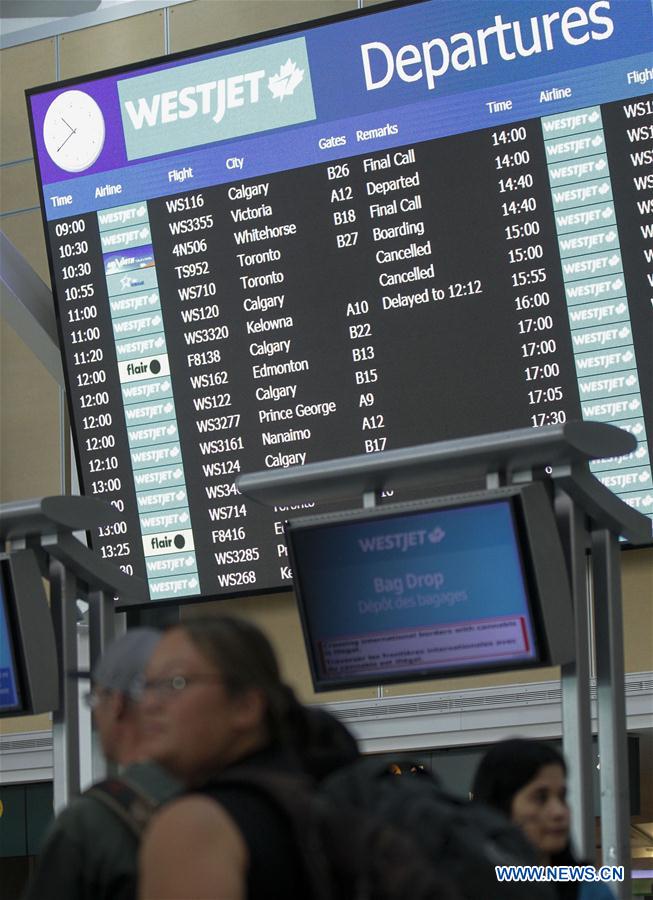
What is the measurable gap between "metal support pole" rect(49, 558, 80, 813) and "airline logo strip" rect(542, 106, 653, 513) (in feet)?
7.48

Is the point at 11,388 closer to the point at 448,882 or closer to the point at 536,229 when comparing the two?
the point at 536,229

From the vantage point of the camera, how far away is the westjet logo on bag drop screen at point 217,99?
6043mm

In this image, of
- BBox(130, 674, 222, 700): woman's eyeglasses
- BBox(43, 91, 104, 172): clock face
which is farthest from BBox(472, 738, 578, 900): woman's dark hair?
BBox(43, 91, 104, 172): clock face

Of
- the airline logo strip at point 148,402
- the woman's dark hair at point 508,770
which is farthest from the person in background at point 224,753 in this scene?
the airline logo strip at point 148,402

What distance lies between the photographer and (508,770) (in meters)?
2.70

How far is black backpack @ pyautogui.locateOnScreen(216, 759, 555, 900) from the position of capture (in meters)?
1.50

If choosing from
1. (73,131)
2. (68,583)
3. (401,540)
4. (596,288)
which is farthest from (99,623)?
A: (73,131)

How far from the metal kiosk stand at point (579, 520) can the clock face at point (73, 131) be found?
310 centimetres

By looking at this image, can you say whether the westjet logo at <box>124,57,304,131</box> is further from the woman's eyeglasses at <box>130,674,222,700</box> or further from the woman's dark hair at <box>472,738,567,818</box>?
the woman's eyeglasses at <box>130,674,222,700</box>

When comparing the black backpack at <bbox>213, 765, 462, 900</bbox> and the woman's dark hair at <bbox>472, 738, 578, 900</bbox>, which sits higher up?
the black backpack at <bbox>213, 765, 462, 900</bbox>

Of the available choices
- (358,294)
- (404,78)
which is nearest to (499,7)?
(404,78)

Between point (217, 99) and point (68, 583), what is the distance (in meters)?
2.83

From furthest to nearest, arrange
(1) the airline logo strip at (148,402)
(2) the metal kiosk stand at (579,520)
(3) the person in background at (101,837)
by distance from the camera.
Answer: (1) the airline logo strip at (148,402)
(2) the metal kiosk stand at (579,520)
(3) the person in background at (101,837)

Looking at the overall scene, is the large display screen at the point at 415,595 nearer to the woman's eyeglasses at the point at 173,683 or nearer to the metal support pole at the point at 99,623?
the metal support pole at the point at 99,623
